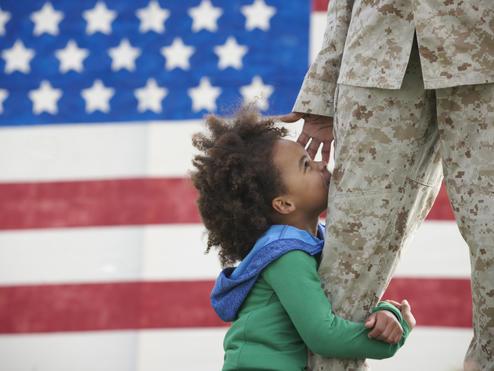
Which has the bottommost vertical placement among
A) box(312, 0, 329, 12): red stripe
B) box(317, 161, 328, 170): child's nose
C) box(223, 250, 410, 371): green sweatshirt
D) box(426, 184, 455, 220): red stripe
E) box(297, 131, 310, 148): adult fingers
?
box(426, 184, 455, 220): red stripe

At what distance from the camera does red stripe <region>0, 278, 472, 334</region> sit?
2475mm

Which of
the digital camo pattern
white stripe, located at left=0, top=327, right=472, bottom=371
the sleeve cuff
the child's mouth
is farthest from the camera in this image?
white stripe, located at left=0, top=327, right=472, bottom=371

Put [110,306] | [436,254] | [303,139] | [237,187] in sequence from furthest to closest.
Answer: [110,306], [436,254], [303,139], [237,187]

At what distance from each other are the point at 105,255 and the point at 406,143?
1694mm

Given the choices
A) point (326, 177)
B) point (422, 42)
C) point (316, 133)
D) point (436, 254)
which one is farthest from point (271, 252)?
point (436, 254)

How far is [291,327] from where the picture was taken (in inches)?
45.9

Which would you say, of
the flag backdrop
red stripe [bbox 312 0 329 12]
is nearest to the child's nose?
the flag backdrop

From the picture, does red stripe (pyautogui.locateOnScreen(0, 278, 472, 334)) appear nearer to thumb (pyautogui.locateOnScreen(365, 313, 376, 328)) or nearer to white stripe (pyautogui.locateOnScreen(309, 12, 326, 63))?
white stripe (pyautogui.locateOnScreen(309, 12, 326, 63))

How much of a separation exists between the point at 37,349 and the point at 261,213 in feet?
5.61

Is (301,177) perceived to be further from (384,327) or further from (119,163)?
(119,163)

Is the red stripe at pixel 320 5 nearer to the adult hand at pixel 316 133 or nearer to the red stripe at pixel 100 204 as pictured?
the red stripe at pixel 100 204

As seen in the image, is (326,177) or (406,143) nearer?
(406,143)

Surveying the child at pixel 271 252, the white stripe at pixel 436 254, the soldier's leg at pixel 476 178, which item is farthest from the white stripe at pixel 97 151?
the soldier's leg at pixel 476 178

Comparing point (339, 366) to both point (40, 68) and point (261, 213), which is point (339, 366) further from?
point (40, 68)
